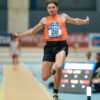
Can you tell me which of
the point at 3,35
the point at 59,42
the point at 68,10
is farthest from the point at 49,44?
the point at 68,10

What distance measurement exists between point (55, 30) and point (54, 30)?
0.02 m

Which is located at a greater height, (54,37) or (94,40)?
(54,37)

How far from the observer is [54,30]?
5.22 metres

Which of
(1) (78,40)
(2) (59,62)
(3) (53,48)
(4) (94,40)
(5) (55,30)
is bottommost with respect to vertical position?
(1) (78,40)

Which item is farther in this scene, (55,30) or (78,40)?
(78,40)

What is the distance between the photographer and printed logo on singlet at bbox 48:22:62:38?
206 inches

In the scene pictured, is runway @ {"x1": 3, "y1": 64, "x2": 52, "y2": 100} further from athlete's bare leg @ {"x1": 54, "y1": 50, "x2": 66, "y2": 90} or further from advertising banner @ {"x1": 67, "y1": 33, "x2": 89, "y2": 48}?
advertising banner @ {"x1": 67, "y1": 33, "x2": 89, "y2": 48}

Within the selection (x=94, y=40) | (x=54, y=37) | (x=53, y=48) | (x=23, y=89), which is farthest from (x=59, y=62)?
(x=94, y=40)

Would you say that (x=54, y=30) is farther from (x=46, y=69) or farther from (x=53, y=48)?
(x=46, y=69)

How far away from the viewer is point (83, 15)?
641 inches

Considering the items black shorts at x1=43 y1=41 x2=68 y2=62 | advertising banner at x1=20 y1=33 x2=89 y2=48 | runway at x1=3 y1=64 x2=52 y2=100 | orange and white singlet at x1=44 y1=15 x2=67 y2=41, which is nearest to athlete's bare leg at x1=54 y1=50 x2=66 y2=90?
black shorts at x1=43 y1=41 x2=68 y2=62

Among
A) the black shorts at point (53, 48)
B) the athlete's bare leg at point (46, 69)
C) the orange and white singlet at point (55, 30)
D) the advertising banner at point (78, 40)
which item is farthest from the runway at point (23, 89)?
the advertising banner at point (78, 40)

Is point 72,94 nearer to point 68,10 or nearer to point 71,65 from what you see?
point 71,65

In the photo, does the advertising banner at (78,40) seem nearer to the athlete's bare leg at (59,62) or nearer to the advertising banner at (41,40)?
the advertising banner at (41,40)
